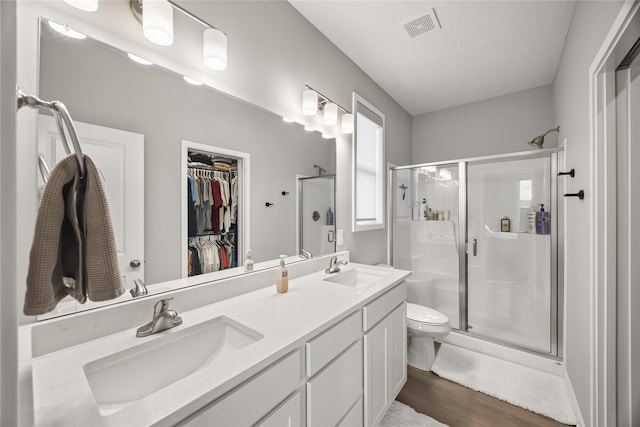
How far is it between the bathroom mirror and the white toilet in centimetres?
124

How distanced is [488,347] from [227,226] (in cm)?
256

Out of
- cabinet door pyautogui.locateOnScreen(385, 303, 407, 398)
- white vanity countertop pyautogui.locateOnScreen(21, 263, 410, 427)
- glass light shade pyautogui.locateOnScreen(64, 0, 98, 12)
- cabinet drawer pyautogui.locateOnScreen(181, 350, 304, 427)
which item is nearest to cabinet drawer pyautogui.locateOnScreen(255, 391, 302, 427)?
cabinet drawer pyautogui.locateOnScreen(181, 350, 304, 427)

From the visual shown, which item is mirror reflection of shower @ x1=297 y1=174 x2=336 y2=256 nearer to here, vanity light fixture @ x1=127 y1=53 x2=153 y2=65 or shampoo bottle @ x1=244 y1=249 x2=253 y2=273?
shampoo bottle @ x1=244 y1=249 x2=253 y2=273

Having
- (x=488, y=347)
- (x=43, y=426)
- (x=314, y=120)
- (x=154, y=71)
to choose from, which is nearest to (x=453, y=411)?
(x=488, y=347)

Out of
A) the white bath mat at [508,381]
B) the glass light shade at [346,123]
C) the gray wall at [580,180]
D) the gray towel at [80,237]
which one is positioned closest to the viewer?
the gray towel at [80,237]

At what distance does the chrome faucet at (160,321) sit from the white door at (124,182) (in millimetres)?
150

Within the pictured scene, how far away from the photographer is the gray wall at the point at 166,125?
0.87m

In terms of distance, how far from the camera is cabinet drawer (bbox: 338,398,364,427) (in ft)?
3.84

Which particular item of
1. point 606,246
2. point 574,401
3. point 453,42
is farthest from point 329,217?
point 574,401

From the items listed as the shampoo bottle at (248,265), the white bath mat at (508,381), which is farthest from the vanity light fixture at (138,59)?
the white bath mat at (508,381)

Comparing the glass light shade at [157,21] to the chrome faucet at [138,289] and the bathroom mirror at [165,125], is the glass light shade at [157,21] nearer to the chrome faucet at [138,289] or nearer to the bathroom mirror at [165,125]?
the bathroom mirror at [165,125]

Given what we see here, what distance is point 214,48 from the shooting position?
1.17 m

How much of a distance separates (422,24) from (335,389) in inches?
93.6

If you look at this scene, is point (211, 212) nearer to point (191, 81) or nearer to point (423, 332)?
point (191, 81)
